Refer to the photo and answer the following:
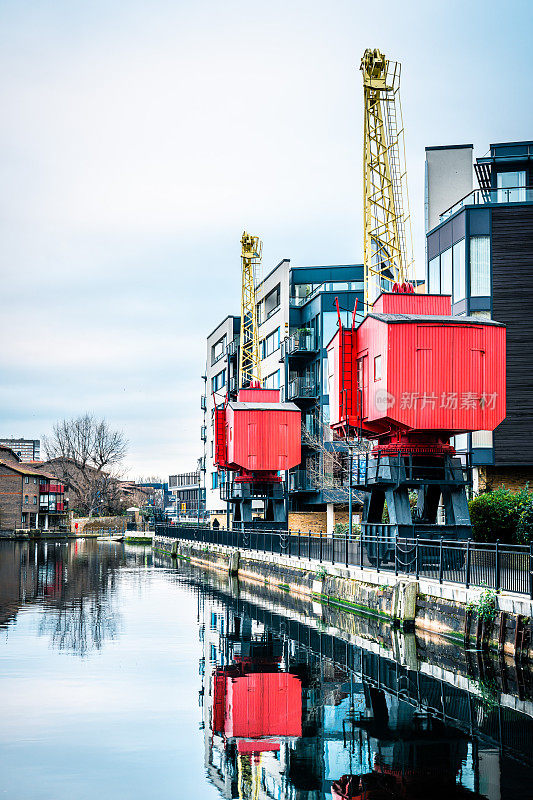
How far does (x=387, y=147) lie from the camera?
4509 cm

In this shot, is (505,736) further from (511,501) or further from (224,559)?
(224,559)

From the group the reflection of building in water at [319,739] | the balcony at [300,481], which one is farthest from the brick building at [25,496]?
the reflection of building in water at [319,739]

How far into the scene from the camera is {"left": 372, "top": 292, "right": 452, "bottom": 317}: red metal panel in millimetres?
31484

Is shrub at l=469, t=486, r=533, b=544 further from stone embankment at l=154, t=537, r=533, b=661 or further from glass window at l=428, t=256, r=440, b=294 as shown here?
glass window at l=428, t=256, r=440, b=294

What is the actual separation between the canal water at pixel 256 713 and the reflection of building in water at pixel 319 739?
0.13 ft

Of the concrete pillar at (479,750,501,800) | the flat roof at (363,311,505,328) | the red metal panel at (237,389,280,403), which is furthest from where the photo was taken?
the red metal panel at (237,389,280,403)

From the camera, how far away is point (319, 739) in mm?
14352

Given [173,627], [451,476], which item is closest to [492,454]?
[451,476]

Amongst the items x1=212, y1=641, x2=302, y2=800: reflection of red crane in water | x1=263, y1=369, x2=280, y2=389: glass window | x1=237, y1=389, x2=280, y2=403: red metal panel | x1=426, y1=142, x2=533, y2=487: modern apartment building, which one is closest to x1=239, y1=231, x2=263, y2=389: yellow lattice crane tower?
x1=263, y1=369, x2=280, y2=389: glass window

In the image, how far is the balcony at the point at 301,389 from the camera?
64.6 m

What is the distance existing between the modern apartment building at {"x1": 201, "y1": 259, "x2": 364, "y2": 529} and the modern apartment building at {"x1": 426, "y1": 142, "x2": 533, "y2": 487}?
17863mm

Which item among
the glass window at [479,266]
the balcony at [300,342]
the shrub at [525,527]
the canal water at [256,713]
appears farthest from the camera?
the balcony at [300,342]

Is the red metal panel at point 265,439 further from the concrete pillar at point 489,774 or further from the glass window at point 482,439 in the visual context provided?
the concrete pillar at point 489,774

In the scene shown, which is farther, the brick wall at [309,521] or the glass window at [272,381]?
the glass window at [272,381]
